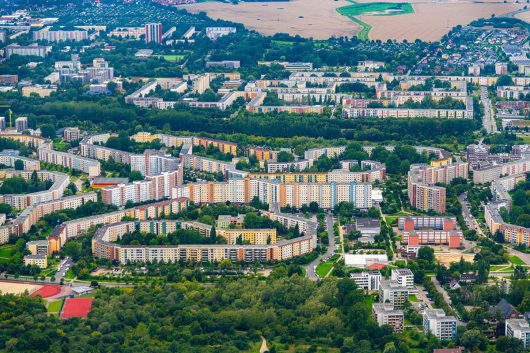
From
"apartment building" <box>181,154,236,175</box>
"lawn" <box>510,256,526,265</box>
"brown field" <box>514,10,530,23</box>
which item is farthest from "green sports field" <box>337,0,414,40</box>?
"lawn" <box>510,256,526,265</box>

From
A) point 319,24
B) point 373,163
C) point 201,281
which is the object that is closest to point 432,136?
point 373,163

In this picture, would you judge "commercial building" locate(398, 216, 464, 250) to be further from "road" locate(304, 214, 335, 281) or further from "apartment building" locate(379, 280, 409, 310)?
"apartment building" locate(379, 280, 409, 310)

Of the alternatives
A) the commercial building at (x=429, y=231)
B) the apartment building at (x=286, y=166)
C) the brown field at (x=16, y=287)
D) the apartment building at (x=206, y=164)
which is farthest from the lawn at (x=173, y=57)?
the brown field at (x=16, y=287)

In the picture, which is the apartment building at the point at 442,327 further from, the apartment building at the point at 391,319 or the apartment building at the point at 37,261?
the apartment building at the point at 37,261

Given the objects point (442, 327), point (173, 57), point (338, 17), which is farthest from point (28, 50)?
point (442, 327)

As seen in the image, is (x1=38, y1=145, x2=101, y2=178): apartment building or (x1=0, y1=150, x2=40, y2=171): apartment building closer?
(x1=38, y1=145, x2=101, y2=178): apartment building

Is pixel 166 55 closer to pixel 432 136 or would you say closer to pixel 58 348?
pixel 432 136

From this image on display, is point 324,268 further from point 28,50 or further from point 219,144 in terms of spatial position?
point 28,50
